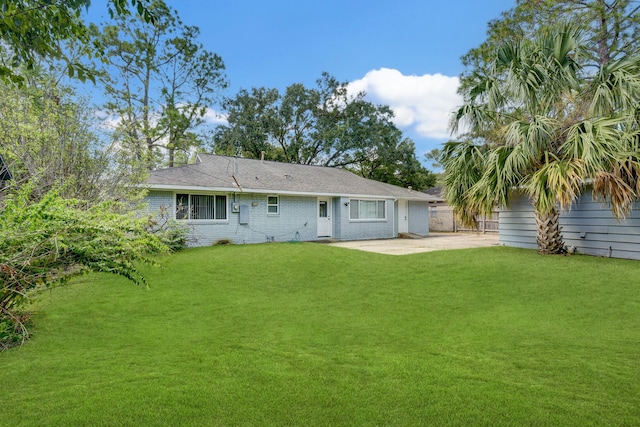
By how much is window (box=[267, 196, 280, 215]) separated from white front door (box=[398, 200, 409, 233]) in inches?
306

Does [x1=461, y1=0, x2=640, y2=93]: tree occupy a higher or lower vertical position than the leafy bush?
higher

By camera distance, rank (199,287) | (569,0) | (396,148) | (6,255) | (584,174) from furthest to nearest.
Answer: (396,148) → (569,0) → (584,174) → (199,287) → (6,255)

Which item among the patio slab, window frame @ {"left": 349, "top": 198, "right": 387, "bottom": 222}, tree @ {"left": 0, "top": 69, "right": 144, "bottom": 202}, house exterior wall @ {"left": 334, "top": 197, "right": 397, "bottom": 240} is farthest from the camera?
window frame @ {"left": 349, "top": 198, "right": 387, "bottom": 222}

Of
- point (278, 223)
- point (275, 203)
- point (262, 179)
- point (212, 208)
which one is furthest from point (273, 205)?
point (212, 208)

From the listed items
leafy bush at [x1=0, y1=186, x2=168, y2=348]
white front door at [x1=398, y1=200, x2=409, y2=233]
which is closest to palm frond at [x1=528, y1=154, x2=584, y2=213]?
leafy bush at [x1=0, y1=186, x2=168, y2=348]

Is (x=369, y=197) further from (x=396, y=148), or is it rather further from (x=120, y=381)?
(x=120, y=381)

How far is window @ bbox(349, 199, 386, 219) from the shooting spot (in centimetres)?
1858

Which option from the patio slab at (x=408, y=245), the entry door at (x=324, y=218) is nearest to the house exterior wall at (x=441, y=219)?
the patio slab at (x=408, y=245)

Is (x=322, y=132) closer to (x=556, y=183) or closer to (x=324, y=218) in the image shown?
(x=324, y=218)

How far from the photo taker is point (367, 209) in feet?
63.0

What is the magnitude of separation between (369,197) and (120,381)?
16.3 meters

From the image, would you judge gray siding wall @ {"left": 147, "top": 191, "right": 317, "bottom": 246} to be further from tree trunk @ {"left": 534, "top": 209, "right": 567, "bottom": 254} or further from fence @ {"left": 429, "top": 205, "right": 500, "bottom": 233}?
fence @ {"left": 429, "top": 205, "right": 500, "bottom": 233}

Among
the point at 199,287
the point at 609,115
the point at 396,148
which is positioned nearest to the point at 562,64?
the point at 609,115

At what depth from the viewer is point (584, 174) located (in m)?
9.19
